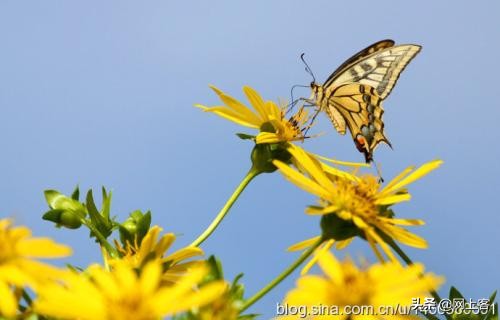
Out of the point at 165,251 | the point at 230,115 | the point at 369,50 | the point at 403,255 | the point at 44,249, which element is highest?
the point at 369,50

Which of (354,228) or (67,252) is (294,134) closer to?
(354,228)

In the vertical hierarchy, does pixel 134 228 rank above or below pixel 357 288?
above

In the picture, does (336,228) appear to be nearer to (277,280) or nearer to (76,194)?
(277,280)

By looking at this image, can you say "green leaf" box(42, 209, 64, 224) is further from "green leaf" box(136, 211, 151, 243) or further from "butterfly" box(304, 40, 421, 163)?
"butterfly" box(304, 40, 421, 163)

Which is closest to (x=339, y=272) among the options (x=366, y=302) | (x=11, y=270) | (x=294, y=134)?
(x=366, y=302)

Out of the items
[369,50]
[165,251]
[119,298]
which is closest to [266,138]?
[165,251]
